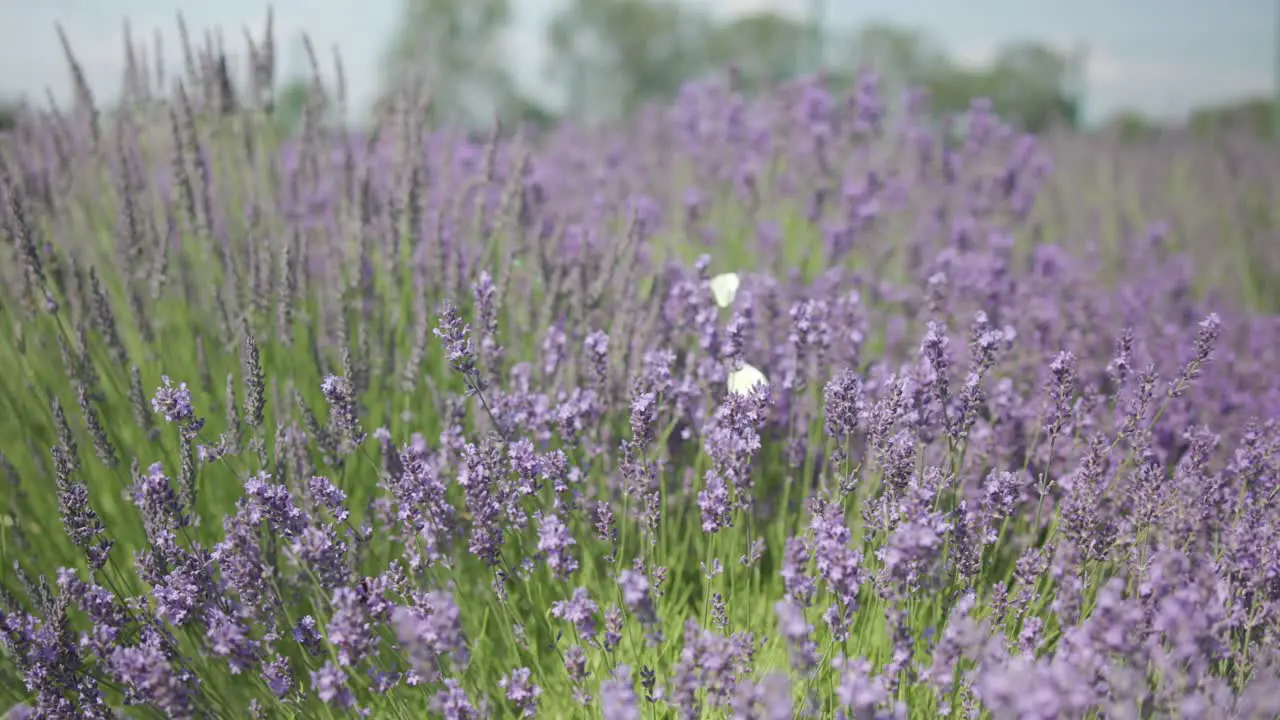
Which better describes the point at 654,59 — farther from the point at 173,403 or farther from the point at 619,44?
the point at 173,403

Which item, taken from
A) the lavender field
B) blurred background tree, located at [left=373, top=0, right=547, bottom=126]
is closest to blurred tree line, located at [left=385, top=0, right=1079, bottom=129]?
blurred background tree, located at [left=373, top=0, right=547, bottom=126]

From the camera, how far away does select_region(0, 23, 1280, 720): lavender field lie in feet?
5.70

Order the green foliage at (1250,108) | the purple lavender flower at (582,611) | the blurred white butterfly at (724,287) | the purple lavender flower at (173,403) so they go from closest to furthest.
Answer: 1. the purple lavender flower at (582,611)
2. the purple lavender flower at (173,403)
3. the blurred white butterfly at (724,287)
4. the green foliage at (1250,108)

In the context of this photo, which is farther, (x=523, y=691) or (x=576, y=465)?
(x=576, y=465)

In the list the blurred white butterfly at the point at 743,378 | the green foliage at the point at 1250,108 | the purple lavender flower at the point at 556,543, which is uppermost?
the green foliage at the point at 1250,108

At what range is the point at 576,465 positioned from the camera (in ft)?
7.80

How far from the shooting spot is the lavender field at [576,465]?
5.70 ft

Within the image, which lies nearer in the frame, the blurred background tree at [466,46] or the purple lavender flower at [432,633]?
the purple lavender flower at [432,633]

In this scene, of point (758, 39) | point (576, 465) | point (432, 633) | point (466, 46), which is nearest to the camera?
point (432, 633)

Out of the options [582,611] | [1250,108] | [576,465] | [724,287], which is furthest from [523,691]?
[1250,108]

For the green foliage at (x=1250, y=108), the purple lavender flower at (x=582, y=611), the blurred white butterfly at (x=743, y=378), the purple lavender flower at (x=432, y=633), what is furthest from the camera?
the green foliage at (x=1250, y=108)

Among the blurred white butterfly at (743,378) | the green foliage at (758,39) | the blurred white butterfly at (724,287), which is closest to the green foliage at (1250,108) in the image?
the green foliage at (758,39)

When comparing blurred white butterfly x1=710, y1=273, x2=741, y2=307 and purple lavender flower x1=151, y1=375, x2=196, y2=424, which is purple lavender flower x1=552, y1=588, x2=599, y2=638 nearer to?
purple lavender flower x1=151, y1=375, x2=196, y2=424

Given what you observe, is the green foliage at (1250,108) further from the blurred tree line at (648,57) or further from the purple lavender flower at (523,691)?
the purple lavender flower at (523,691)
